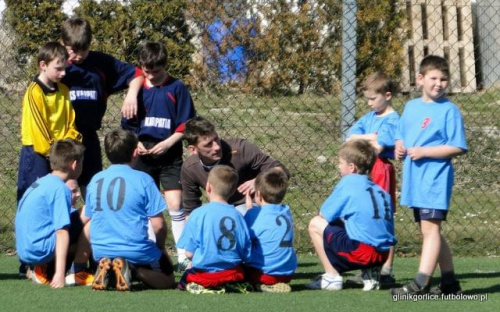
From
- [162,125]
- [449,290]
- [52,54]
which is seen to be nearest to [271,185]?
[162,125]

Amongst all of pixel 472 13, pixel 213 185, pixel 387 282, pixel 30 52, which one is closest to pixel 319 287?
pixel 387 282

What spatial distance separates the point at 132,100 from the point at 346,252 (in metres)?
1.86

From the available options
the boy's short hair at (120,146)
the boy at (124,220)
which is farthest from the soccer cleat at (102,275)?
the boy's short hair at (120,146)

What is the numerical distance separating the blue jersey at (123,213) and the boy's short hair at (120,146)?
0.07m

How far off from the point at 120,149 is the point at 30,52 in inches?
120

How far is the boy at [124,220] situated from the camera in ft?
21.2

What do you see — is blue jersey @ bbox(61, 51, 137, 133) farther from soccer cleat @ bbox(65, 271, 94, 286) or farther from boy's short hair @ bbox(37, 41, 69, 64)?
soccer cleat @ bbox(65, 271, 94, 286)

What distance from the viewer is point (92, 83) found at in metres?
7.31

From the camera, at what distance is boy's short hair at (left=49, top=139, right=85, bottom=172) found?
6.71 meters

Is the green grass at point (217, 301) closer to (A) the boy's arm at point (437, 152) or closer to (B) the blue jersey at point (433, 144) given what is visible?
(B) the blue jersey at point (433, 144)

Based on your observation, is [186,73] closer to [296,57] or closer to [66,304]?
[296,57]

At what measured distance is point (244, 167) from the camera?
23.4 ft

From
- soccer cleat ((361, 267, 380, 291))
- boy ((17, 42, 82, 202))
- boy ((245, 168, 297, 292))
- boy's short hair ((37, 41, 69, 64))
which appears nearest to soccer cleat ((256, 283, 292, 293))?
boy ((245, 168, 297, 292))

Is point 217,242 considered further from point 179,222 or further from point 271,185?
point 179,222
